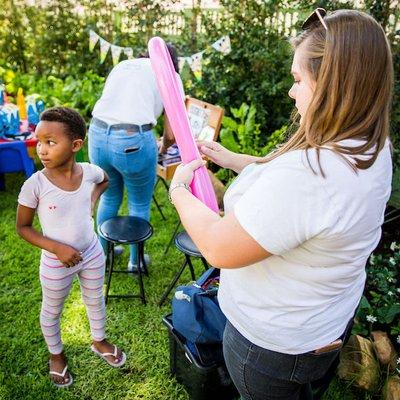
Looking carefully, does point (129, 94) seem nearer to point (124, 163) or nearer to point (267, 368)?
point (124, 163)

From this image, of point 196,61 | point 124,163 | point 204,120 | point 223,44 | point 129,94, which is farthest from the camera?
point 223,44

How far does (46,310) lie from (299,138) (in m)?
1.80

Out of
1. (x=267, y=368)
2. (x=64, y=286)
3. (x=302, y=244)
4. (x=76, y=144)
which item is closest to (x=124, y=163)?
(x=76, y=144)

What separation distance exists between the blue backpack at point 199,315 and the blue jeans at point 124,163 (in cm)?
114

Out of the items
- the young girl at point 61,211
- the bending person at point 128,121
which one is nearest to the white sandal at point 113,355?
the young girl at point 61,211

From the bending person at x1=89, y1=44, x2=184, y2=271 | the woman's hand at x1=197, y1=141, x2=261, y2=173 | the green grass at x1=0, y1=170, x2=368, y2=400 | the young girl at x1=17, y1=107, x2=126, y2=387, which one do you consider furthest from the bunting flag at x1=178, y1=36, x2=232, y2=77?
the woman's hand at x1=197, y1=141, x2=261, y2=173

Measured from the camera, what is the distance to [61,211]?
2.07 metres

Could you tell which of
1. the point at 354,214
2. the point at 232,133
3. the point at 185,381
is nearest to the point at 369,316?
the point at 185,381

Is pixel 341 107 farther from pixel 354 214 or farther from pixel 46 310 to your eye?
pixel 46 310

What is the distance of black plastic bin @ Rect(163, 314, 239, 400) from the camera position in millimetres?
2158

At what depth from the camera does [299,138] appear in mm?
1135

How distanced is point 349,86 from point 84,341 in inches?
97.4

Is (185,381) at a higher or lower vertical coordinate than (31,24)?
lower

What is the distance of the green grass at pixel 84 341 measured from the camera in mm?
2490
